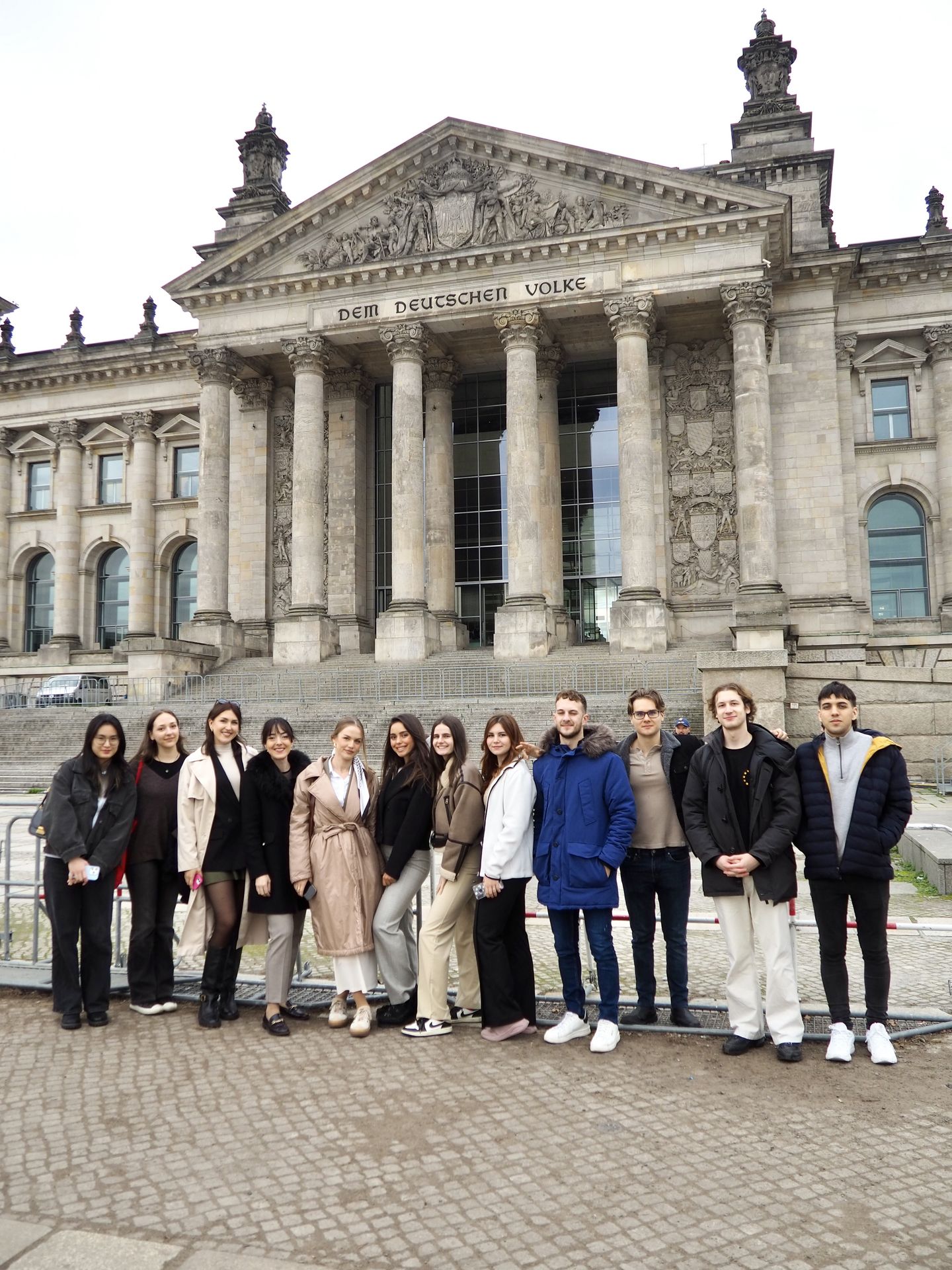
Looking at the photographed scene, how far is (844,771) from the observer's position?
6.22 meters

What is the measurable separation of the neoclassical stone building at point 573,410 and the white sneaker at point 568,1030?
20.3m

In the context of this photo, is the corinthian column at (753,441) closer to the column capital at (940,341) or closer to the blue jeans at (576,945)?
the column capital at (940,341)

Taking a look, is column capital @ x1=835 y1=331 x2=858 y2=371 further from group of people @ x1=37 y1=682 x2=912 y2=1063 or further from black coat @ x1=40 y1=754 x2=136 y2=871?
black coat @ x1=40 y1=754 x2=136 y2=871

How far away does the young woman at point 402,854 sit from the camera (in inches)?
264

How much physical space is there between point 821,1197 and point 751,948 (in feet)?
6.86

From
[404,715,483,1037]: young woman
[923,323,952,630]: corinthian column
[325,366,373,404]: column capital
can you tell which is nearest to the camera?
[404,715,483,1037]: young woman

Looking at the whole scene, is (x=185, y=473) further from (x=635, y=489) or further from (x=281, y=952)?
(x=281, y=952)

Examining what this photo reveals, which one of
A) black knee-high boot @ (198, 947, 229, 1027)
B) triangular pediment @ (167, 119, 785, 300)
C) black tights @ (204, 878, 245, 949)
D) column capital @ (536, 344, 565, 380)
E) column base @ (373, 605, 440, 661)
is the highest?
triangular pediment @ (167, 119, 785, 300)

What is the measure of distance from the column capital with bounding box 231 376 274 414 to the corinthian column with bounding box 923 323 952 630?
22444mm

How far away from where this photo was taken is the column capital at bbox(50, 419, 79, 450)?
4119 centimetres

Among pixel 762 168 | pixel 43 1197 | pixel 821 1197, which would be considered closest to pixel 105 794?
pixel 43 1197

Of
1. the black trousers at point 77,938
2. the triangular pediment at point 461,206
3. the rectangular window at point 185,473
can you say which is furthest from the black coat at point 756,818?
the rectangular window at point 185,473

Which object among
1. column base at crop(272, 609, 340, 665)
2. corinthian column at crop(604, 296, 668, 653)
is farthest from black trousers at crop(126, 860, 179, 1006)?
column base at crop(272, 609, 340, 665)

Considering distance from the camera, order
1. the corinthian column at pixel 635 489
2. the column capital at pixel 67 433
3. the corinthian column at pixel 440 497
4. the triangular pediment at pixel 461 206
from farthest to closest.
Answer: the column capital at pixel 67 433 < the corinthian column at pixel 440 497 < the triangular pediment at pixel 461 206 < the corinthian column at pixel 635 489
